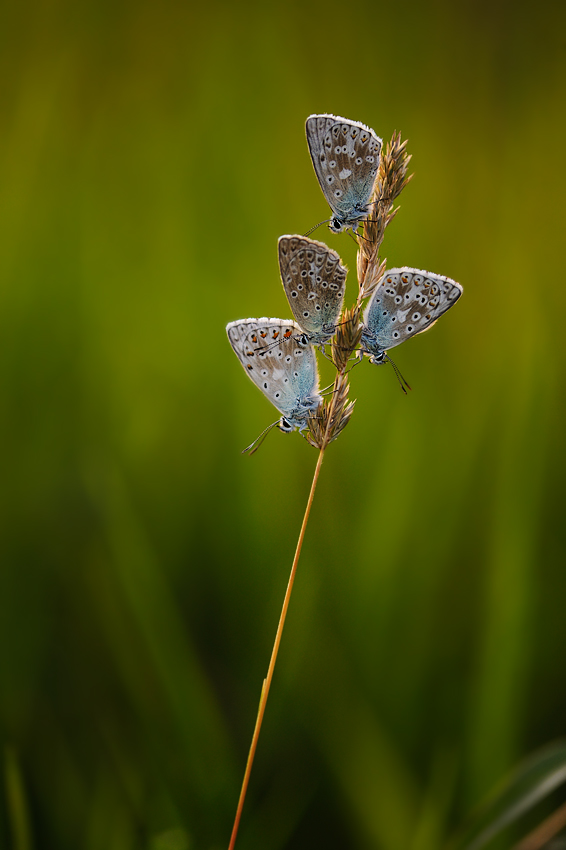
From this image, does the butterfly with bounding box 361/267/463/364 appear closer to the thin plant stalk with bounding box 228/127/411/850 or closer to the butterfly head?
the thin plant stalk with bounding box 228/127/411/850

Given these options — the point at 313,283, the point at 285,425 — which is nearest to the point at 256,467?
the point at 285,425

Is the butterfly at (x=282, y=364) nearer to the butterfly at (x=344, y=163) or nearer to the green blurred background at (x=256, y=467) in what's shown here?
the butterfly at (x=344, y=163)

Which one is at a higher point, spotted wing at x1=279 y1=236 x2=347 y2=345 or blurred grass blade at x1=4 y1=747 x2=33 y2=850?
spotted wing at x1=279 y1=236 x2=347 y2=345

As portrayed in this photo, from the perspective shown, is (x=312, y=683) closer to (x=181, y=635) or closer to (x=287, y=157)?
(x=181, y=635)

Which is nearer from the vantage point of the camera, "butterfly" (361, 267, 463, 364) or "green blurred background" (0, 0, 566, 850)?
"butterfly" (361, 267, 463, 364)

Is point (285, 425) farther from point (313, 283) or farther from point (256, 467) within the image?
point (256, 467)

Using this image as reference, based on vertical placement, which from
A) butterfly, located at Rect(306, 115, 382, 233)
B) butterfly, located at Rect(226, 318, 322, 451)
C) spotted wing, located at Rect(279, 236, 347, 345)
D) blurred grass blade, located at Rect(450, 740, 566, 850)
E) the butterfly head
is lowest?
blurred grass blade, located at Rect(450, 740, 566, 850)

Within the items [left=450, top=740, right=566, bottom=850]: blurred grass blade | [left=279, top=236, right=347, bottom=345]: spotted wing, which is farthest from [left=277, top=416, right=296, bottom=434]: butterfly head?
[left=450, top=740, right=566, bottom=850]: blurred grass blade
